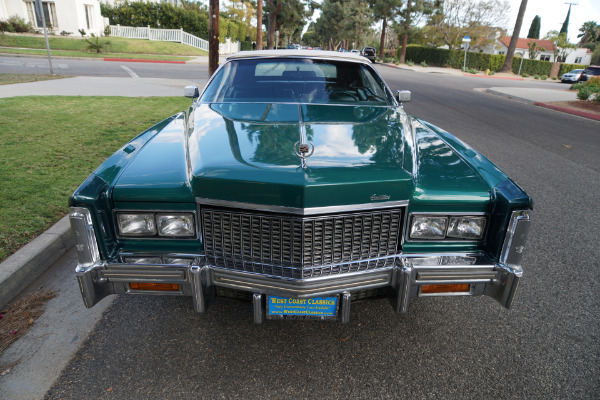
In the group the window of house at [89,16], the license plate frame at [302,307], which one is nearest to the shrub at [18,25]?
the window of house at [89,16]

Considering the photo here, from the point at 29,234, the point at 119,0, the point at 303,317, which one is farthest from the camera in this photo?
the point at 119,0

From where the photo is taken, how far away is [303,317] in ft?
7.23

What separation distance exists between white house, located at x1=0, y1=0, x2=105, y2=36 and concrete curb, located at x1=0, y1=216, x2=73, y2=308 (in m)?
37.3

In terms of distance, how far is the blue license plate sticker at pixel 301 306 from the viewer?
215cm

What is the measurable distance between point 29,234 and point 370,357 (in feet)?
9.63

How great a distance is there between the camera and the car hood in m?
1.94

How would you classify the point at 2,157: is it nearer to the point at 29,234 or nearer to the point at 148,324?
the point at 29,234

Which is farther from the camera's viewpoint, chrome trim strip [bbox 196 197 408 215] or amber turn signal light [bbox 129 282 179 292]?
amber turn signal light [bbox 129 282 179 292]

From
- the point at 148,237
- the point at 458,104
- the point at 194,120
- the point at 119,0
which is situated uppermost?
the point at 119,0

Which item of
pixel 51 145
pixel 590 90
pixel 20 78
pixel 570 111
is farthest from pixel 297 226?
pixel 590 90

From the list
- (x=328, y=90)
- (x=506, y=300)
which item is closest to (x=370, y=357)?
(x=506, y=300)

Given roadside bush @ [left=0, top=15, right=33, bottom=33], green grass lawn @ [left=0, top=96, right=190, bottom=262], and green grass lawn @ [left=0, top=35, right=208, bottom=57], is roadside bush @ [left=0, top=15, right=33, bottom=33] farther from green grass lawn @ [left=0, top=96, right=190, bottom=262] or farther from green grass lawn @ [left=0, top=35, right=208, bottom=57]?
green grass lawn @ [left=0, top=96, right=190, bottom=262]

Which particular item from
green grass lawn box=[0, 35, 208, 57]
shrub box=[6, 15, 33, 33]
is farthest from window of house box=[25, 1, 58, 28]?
green grass lawn box=[0, 35, 208, 57]

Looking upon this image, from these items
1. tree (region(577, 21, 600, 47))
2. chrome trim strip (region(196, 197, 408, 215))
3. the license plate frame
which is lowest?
the license plate frame
